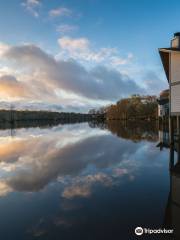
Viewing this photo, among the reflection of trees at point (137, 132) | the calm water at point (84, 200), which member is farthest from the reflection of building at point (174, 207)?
the reflection of trees at point (137, 132)

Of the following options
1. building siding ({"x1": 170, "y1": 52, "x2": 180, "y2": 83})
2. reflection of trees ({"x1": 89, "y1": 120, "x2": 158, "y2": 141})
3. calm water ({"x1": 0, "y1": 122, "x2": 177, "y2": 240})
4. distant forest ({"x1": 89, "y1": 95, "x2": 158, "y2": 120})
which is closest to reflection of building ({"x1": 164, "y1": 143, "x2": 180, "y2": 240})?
calm water ({"x1": 0, "y1": 122, "x2": 177, "y2": 240})

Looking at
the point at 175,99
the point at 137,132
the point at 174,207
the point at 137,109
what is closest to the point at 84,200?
the point at 174,207

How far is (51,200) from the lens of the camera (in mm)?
7004

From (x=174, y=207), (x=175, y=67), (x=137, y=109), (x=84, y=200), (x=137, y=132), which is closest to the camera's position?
(x=174, y=207)

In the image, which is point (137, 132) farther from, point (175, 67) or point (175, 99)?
point (175, 67)

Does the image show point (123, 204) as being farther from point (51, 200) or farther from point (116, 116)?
point (116, 116)

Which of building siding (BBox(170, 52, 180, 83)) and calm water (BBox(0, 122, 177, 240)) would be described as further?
building siding (BBox(170, 52, 180, 83))

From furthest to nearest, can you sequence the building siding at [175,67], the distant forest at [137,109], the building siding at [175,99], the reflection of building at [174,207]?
the distant forest at [137,109]
the building siding at [175,67]
the building siding at [175,99]
the reflection of building at [174,207]

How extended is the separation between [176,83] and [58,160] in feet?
30.0

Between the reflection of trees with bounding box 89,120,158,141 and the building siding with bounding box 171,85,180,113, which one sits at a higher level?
the building siding with bounding box 171,85,180,113

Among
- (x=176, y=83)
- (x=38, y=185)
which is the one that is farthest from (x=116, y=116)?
(x=38, y=185)

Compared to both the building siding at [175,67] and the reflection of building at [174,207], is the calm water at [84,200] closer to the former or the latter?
the reflection of building at [174,207]

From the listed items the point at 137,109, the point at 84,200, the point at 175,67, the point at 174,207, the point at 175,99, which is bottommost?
the point at 84,200

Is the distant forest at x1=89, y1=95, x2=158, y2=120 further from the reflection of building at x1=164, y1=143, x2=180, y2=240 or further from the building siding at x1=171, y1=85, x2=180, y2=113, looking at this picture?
the reflection of building at x1=164, y1=143, x2=180, y2=240
